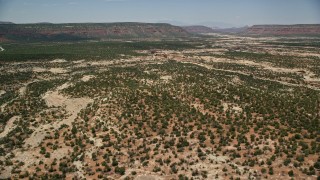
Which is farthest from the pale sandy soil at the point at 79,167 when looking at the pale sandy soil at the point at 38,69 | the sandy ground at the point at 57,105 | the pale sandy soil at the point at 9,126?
the pale sandy soil at the point at 38,69

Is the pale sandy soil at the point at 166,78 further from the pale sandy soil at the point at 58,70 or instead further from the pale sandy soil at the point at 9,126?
the pale sandy soil at the point at 58,70

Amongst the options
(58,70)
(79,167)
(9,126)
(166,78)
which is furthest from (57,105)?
(58,70)

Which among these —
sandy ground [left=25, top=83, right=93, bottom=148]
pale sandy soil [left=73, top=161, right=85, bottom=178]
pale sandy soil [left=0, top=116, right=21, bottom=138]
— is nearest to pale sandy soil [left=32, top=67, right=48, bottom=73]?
sandy ground [left=25, top=83, right=93, bottom=148]

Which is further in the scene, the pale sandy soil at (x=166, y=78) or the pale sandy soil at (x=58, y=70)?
the pale sandy soil at (x=58, y=70)

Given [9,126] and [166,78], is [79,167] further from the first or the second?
[166,78]

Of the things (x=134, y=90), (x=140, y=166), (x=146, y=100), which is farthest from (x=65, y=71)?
(x=140, y=166)

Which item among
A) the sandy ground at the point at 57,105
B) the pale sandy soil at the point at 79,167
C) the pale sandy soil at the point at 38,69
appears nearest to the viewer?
the pale sandy soil at the point at 79,167

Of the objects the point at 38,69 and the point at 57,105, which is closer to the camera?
the point at 57,105

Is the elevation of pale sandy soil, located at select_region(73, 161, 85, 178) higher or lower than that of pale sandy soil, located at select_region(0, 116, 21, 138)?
lower

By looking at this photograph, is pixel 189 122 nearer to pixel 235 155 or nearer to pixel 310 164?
pixel 235 155

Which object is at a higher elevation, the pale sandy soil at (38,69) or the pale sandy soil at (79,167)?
the pale sandy soil at (38,69)

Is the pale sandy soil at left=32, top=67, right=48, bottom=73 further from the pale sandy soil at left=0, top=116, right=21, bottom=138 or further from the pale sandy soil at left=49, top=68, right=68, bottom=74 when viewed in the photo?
the pale sandy soil at left=0, top=116, right=21, bottom=138
